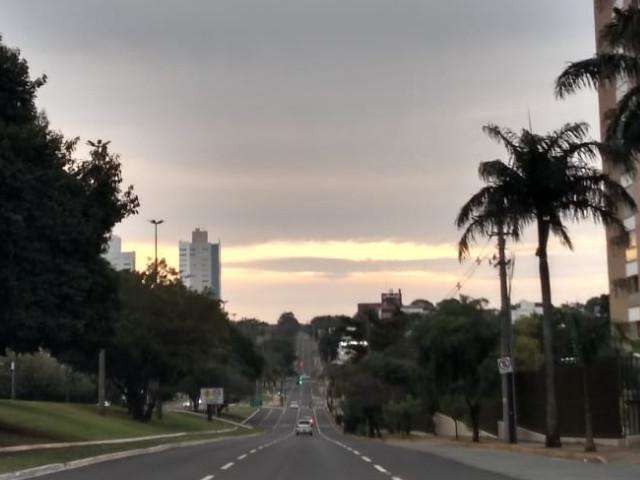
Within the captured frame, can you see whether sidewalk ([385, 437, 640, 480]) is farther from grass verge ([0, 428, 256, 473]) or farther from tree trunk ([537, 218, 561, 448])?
grass verge ([0, 428, 256, 473])

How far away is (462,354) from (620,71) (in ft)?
74.7

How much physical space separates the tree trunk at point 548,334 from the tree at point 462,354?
12.4m

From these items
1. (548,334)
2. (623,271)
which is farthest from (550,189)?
(623,271)

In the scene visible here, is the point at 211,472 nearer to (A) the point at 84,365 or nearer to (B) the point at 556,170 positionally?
(B) the point at 556,170

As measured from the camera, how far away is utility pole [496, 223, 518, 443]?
132ft

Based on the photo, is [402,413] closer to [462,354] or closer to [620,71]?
[462,354]

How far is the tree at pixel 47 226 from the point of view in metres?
33.4

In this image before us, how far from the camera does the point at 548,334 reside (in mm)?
33906

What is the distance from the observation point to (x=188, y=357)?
240 feet

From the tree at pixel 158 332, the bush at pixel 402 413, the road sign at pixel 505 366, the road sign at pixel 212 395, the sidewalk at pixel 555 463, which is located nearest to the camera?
the sidewalk at pixel 555 463

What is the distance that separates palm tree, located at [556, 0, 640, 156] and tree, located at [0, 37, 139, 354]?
17773 millimetres

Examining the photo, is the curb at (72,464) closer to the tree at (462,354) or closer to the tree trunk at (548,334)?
the tree at (462,354)

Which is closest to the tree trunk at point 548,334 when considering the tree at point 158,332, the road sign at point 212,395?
the tree at point 158,332

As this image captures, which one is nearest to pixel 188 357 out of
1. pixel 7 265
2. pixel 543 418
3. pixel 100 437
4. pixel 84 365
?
pixel 84 365
